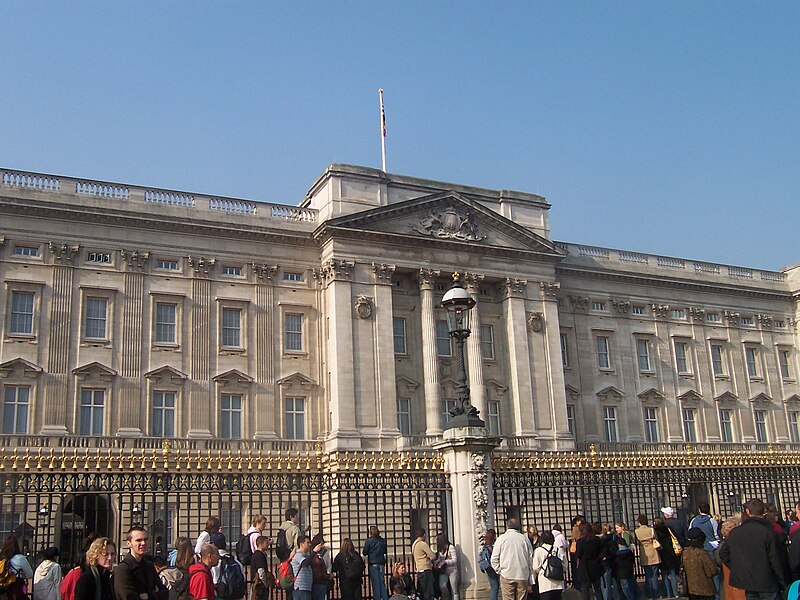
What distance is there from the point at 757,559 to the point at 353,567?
8.80 m

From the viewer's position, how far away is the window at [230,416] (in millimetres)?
41500

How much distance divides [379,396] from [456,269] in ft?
26.3

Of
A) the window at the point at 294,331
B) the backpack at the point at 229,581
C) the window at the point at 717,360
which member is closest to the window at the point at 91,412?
the window at the point at 294,331

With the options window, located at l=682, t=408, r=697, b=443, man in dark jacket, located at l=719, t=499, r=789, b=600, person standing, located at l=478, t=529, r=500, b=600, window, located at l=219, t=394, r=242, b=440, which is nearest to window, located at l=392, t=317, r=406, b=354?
window, located at l=219, t=394, r=242, b=440

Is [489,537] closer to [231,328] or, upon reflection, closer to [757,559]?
[757,559]

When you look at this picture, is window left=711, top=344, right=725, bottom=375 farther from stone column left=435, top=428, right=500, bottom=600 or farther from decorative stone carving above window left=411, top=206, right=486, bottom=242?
stone column left=435, top=428, right=500, bottom=600

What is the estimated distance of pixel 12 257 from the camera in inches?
1550

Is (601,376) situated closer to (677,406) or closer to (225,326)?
(677,406)

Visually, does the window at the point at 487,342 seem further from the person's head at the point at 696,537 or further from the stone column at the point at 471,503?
the person's head at the point at 696,537

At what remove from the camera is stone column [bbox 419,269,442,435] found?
145 ft

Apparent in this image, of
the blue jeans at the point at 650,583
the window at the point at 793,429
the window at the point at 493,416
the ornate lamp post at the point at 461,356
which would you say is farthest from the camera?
the window at the point at 793,429

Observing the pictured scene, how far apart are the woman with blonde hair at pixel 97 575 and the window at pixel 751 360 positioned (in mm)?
→ 52607

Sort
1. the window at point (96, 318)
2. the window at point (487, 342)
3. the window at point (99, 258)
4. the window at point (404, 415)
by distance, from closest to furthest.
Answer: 1. the window at point (96, 318)
2. the window at point (99, 258)
3. the window at point (404, 415)
4. the window at point (487, 342)

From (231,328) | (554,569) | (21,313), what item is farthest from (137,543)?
(231,328)
